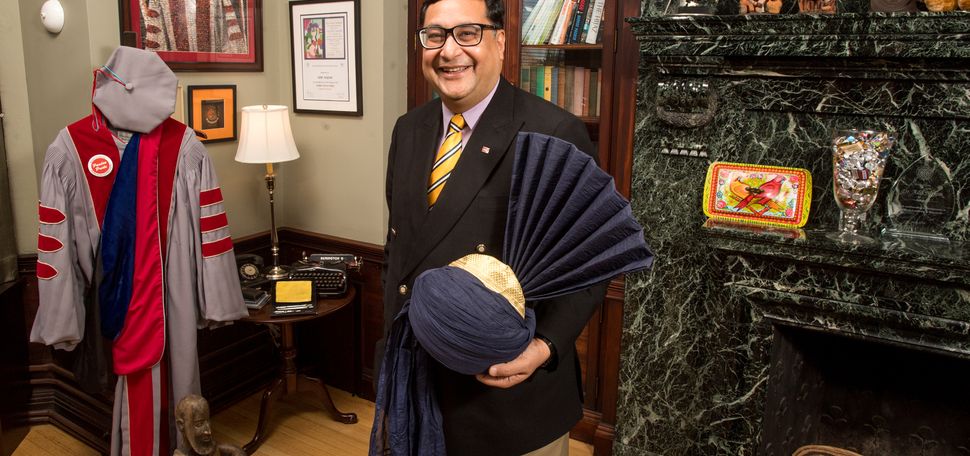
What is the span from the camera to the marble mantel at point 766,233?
Result: 190cm

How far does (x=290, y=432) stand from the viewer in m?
2.97

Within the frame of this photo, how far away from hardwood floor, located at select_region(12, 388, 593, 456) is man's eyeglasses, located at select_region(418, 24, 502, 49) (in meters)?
2.00

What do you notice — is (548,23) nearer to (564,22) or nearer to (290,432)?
(564,22)

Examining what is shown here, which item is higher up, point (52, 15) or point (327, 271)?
point (52, 15)

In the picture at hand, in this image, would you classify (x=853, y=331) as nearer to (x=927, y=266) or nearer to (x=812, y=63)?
(x=927, y=266)

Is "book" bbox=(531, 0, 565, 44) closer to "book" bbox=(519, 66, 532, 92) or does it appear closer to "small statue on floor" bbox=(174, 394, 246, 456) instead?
"book" bbox=(519, 66, 532, 92)

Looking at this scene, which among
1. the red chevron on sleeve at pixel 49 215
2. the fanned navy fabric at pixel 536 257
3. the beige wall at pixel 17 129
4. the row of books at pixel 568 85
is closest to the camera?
the fanned navy fabric at pixel 536 257

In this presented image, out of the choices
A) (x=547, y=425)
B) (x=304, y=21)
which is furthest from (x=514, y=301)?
(x=304, y=21)

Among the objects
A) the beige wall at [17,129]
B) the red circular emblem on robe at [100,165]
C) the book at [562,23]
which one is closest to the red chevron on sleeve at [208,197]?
the red circular emblem on robe at [100,165]

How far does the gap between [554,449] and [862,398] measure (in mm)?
1375

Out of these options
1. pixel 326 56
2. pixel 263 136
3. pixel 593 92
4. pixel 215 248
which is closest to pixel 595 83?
pixel 593 92

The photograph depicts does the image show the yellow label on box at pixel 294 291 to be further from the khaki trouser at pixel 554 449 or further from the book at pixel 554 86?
the khaki trouser at pixel 554 449

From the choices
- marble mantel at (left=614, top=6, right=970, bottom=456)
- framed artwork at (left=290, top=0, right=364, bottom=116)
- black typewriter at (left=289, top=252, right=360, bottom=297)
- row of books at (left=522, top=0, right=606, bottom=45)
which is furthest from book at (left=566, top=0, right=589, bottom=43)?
black typewriter at (left=289, top=252, right=360, bottom=297)

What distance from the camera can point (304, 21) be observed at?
10.0 feet
